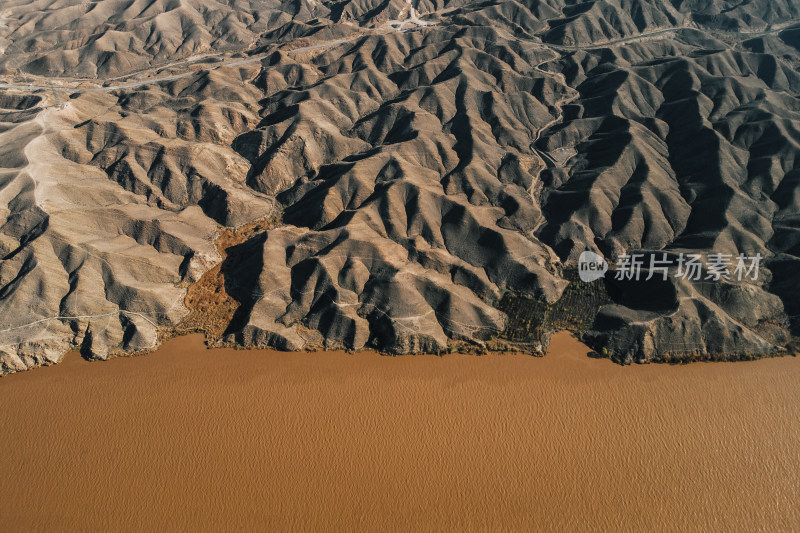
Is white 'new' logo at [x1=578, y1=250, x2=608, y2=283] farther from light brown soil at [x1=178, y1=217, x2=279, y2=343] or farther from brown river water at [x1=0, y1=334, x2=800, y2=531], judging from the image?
light brown soil at [x1=178, y1=217, x2=279, y2=343]

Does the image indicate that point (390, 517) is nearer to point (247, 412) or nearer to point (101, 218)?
point (247, 412)

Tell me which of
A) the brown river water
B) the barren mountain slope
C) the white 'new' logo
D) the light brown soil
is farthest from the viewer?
the white 'new' logo

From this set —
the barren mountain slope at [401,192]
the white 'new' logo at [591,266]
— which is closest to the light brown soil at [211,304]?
the barren mountain slope at [401,192]

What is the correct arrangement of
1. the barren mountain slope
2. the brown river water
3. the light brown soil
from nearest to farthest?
1. the brown river water
2. the barren mountain slope
3. the light brown soil

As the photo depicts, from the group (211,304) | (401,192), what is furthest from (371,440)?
(401,192)

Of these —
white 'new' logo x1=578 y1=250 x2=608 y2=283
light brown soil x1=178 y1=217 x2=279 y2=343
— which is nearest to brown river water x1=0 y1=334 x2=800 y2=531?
light brown soil x1=178 y1=217 x2=279 y2=343

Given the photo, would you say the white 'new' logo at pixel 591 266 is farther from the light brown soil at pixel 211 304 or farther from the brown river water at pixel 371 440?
the light brown soil at pixel 211 304
